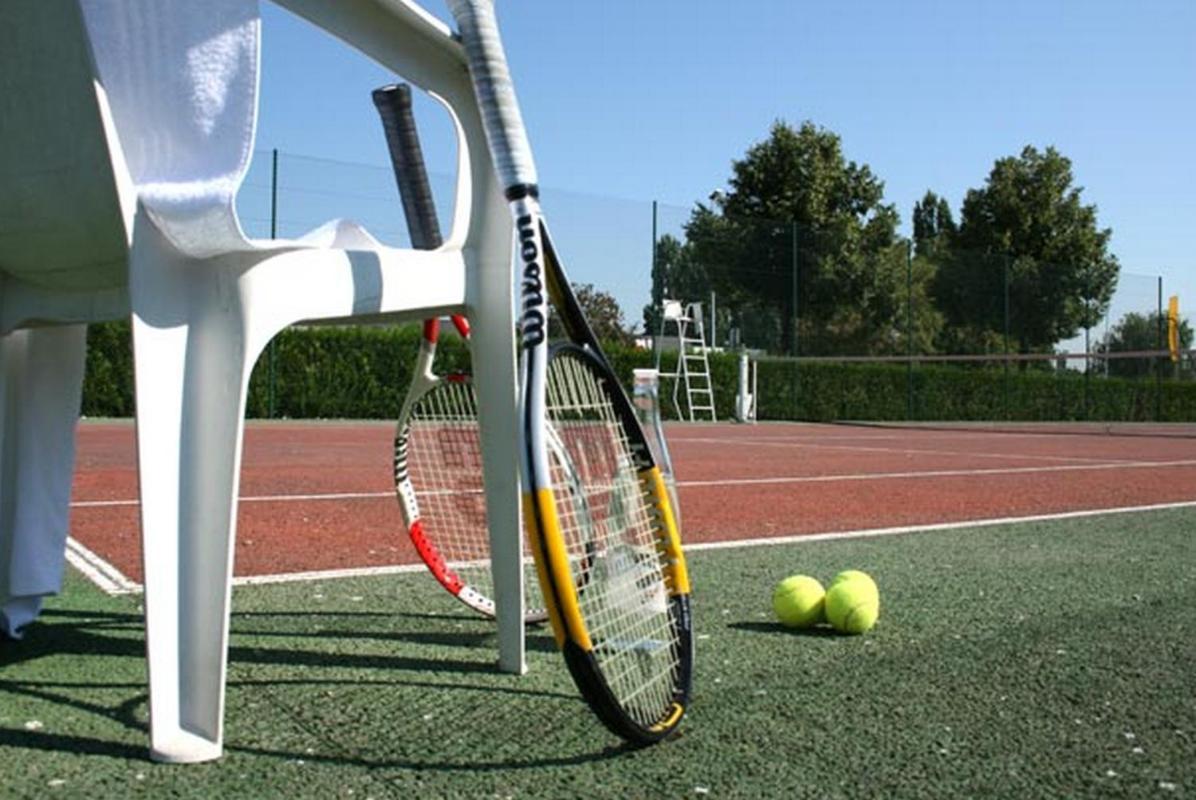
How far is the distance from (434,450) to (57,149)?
5.54ft

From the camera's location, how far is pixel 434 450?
12.6 feet

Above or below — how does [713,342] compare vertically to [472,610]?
above

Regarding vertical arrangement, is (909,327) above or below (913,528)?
above

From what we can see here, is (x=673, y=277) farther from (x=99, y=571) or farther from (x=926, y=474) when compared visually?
(x=99, y=571)

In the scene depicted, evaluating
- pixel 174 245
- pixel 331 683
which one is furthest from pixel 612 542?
pixel 174 245

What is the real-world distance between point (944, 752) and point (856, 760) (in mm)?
218

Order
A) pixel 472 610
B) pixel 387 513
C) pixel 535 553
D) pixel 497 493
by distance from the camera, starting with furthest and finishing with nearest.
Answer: pixel 387 513 < pixel 472 610 < pixel 497 493 < pixel 535 553

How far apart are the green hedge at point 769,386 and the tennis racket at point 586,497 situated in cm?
461

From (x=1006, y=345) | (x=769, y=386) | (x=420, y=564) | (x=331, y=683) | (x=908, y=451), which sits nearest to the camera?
(x=331, y=683)

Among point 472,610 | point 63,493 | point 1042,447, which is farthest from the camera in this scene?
point 1042,447

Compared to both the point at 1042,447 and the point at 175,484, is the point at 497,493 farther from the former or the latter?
the point at 1042,447

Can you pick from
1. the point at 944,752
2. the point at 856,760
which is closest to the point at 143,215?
the point at 856,760

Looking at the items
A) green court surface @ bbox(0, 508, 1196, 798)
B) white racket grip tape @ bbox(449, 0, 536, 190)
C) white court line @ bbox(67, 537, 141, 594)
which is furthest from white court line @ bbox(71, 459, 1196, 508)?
white racket grip tape @ bbox(449, 0, 536, 190)

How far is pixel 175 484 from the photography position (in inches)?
94.7
